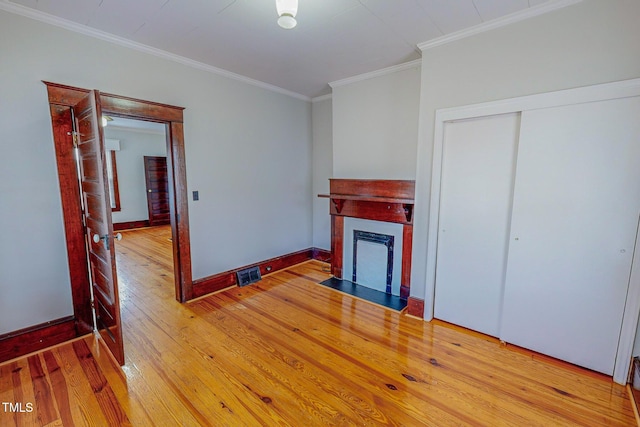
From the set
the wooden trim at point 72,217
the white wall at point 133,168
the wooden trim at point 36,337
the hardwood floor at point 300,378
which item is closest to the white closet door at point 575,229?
the hardwood floor at point 300,378

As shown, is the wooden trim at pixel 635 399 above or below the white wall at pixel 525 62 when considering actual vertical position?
below

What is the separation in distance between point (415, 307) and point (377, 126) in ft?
7.01

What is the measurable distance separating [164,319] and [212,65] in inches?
110

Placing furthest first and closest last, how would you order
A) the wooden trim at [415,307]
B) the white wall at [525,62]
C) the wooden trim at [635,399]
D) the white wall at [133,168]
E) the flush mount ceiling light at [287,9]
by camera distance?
the white wall at [133,168] < the wooden trim at [415,307] < the white wall at [525,62] < the wooden trim at [635,399] < the flush mount ceiling light at [287,9]

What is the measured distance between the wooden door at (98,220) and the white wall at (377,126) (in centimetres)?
263

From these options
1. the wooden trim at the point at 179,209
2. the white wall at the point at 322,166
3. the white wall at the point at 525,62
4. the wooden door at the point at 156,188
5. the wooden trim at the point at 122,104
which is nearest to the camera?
the white wall at the point at 525,62

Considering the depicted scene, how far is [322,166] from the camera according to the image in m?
4.48

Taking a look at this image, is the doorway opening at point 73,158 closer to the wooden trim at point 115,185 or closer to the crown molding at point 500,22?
the crown molding at point 500,22

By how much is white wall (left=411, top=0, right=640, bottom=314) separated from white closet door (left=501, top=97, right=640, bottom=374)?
9.6 inches

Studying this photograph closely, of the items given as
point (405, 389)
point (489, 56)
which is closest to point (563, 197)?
point (489, 56)

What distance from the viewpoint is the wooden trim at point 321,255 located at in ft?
14.9

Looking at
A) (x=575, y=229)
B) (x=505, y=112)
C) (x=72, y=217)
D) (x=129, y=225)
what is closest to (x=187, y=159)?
(x=72, y=217)

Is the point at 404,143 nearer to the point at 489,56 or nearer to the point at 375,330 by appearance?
the point at 489,56

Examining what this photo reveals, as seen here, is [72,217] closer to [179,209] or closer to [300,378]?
[179,209]
